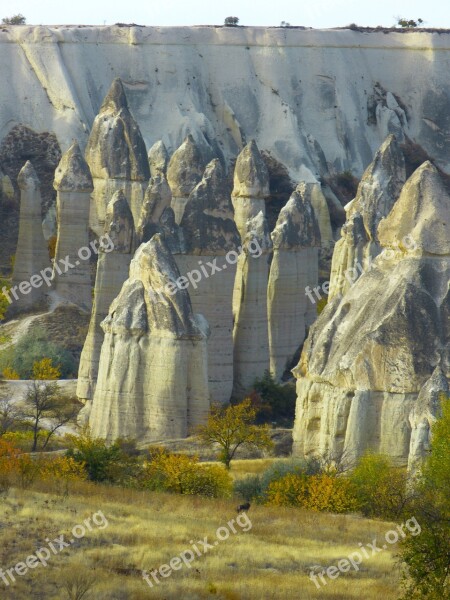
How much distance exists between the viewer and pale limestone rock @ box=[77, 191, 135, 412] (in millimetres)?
49656

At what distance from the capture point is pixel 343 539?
32531 mm

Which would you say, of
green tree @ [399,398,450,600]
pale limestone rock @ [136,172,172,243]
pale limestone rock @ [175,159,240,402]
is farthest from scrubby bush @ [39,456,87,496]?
pale limestone rock @ [136,172,172,243]

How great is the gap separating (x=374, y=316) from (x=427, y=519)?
42.8 ft

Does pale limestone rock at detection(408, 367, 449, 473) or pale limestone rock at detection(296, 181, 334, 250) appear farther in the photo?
pale limestone rock at detection(296, 181, 334, 250)

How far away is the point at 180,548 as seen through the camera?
1197 inches

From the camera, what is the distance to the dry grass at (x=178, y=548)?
2806cm

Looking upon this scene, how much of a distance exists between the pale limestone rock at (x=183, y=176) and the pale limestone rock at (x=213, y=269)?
20.8 feet

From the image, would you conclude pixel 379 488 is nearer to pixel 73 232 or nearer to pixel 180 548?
pixel 180 548

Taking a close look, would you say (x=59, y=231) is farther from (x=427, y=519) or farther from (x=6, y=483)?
(x=427, y=519)

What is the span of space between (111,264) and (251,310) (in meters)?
4.35

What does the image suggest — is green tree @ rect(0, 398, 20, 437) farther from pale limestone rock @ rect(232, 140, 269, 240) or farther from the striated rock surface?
pale limestone rock @ rect(232, 140, 269, 240)

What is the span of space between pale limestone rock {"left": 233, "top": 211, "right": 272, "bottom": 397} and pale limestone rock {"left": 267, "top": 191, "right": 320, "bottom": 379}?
207cm

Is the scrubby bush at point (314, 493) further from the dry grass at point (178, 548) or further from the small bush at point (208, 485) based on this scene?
the small bush at point (208, 485)

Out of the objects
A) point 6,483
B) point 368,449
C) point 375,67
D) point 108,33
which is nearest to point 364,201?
point 368,449
